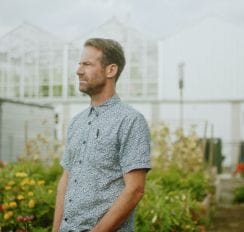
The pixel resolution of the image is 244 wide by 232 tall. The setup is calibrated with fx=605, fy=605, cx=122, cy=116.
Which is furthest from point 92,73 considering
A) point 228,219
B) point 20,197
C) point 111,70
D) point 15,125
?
point 15,125

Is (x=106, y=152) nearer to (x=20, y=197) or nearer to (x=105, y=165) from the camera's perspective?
(x=105, y=165)

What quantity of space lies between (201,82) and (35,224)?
77.6 ft

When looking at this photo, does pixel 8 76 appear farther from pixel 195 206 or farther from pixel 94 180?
pixel 94 180

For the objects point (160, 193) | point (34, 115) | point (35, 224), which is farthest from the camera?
point (34, 115)

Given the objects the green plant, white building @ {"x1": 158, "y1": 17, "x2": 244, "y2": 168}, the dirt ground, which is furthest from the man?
white building @ {"x1": 158, "y1": 17, "x2": 244, "y2": 168}

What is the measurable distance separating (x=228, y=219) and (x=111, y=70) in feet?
23.7

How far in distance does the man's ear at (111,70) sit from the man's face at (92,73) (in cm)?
2

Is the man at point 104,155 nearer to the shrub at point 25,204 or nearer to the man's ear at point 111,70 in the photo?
the man's ear at point 111,70

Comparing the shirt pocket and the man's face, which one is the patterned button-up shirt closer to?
the shirt pocket

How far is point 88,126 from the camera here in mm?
2758

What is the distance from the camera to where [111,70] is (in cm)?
276

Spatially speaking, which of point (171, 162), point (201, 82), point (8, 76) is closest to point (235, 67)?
point (201, 82)

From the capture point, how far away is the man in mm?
2570

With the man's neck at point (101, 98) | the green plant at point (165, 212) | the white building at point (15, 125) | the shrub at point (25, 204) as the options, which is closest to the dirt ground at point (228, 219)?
the green plant at point (165, 212)
